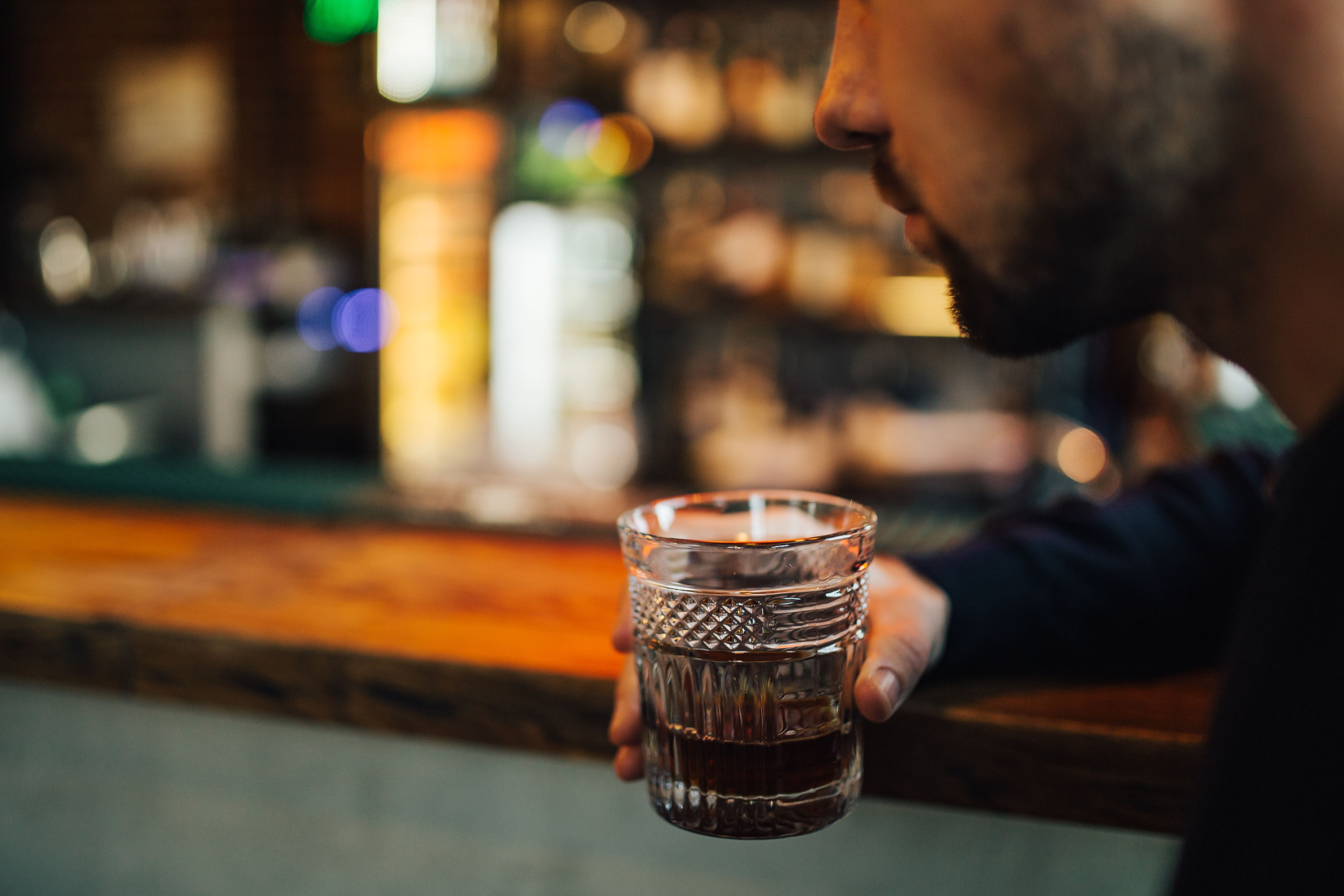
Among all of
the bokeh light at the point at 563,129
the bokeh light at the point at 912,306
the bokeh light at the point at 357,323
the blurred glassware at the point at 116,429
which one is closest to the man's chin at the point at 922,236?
the bokeh light at the point at 912,306

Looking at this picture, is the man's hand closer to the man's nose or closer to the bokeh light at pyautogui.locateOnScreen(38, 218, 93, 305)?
the man's nose

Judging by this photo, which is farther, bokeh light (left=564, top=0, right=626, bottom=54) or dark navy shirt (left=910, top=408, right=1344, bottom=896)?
bokeh light (left=564, top=0, right=626, bottom=54)

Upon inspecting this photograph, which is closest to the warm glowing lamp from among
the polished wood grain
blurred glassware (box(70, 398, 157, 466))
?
blurred glassware (box(70, 398, 157, 466))

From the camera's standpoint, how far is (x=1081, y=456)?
3426 mm

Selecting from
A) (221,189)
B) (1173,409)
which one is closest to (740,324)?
(1173,409)

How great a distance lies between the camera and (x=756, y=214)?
139 inches

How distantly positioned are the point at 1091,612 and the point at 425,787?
601mm

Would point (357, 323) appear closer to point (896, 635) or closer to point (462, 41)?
point (462, 41)

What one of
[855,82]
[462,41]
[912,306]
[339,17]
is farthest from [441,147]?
[855,82]

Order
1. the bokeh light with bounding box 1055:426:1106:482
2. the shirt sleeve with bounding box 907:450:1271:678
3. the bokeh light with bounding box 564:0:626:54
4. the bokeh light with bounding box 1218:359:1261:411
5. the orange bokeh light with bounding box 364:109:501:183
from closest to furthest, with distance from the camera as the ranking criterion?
the shirt sleeve with bounding box 907:450:1271:678 < the bokeh light with bounding box 1218:359:1261:411 < the bokeh light with bounding box 1055:426:1106:482 < the bokeh light with bounding box 564:0:626:54 < the orange bokeh light with bounding box 364:109:501:183

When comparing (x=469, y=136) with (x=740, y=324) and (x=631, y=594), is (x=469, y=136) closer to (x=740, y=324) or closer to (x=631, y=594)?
(x=740, y=324)

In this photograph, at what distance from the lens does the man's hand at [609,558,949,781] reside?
0.61 m

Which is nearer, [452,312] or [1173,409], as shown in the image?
[1173,409]

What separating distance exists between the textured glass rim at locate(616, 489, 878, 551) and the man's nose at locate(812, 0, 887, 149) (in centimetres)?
23
